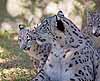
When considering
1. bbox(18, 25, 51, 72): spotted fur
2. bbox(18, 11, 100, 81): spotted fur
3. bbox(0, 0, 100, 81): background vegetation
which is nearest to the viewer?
bbox(18, 11, 100, 81): spotted fur

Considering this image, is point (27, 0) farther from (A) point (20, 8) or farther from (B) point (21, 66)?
(B) point (21, 66)

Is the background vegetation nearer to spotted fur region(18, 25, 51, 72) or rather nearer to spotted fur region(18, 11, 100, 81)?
spotted fur region(18, 25, 51, 72)

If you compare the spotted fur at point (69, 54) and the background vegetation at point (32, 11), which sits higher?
the background vegetation at point (32, 11)

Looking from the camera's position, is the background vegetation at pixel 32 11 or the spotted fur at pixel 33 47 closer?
the spotted fur at pixel 33 47

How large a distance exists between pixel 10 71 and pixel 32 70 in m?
0.49

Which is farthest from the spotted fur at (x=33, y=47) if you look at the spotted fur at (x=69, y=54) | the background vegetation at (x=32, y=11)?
the background vegetation at (x=32, y=11)

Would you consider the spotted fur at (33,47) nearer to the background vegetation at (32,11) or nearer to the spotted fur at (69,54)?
the spotted fur at (69,54)

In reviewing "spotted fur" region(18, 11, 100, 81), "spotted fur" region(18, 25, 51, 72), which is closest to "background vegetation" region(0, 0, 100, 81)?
"spotted fur" region(18, 25, 51, 72)

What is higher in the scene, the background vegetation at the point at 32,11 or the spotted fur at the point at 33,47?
the background vegetation at the point at 32,11

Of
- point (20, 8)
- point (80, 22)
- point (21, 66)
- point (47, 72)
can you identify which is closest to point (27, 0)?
point (20, 8)

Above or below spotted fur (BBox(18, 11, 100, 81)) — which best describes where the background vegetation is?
above

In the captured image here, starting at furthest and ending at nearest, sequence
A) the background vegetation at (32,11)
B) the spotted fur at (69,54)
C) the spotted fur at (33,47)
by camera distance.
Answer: the background vegetation at (32,11) < the spotted fur at (33,47) < the spotted fur at (69,54)

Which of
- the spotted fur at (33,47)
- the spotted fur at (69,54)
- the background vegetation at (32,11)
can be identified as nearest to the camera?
the spotted fur at (69,54)

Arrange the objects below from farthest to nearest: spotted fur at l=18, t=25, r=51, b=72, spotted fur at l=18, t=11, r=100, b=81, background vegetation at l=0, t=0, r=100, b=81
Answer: background vegetation at l=0, t=0, r=100, b=81, spotted fur at l=18, t=25, r=51, b=72, spotted fur at l=18, t=11, r=100, b=81
